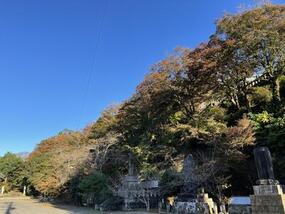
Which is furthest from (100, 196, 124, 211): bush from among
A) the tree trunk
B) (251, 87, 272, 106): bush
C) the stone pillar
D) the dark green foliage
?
the dark green foliage

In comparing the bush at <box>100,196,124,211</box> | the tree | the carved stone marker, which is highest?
the tree

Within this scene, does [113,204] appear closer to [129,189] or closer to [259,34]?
[129,189]

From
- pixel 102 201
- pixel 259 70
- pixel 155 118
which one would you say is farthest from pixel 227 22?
pixel 102 201

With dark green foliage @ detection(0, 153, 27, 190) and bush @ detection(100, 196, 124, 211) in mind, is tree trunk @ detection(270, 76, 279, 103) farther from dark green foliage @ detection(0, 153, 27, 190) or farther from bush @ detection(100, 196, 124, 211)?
dark green foliage @ detection(0, 153, 27, 190)

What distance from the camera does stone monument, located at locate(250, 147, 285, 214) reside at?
29.1ft

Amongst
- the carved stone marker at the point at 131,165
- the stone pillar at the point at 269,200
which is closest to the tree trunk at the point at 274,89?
the stone pillar at the point at 269,200

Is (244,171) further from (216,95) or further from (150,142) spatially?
(150,142)

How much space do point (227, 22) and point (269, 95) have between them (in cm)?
500

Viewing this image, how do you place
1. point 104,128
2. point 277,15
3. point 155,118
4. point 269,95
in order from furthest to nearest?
point 104,128, point 155,118, point 269,95, point 277,15

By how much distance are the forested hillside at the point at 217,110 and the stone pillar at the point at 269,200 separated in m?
5.67

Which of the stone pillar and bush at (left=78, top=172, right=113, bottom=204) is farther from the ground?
bush at (left=78, top=172, right=113, bottom=204)

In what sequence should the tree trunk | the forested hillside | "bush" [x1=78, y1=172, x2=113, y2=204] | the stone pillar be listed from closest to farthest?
the stone pillar → the forested hillside → the tree trunk → "bush" [x1=78, y1=172, x2=113, y2=204]

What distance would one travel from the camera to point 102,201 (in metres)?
22.7

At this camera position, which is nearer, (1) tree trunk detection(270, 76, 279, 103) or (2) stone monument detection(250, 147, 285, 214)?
(2) stone monument detection(250, 147, 285, 214)
